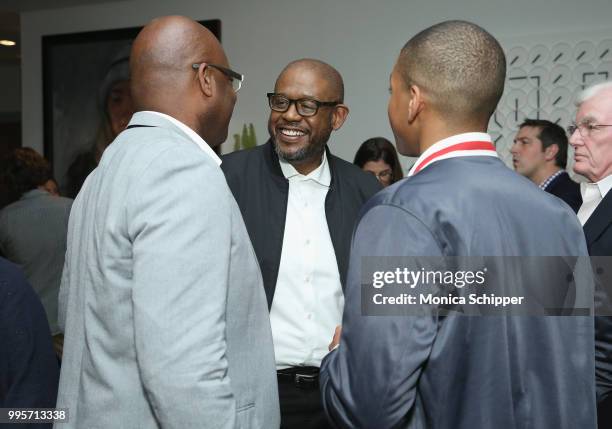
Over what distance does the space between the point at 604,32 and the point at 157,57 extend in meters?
3.77

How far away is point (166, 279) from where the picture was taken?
108cm

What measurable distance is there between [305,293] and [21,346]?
97 centimetres

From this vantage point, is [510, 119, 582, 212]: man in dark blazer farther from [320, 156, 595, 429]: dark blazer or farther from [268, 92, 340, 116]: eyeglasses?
[320, 156, 595, 429]: dark blazer

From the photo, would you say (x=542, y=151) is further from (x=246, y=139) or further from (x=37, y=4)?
(x=37, y=4)

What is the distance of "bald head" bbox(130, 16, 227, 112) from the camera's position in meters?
1.30

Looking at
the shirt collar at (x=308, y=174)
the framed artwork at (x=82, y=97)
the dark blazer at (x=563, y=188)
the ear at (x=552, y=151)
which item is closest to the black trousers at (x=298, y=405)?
the shirt collar at (x=308, y=174)

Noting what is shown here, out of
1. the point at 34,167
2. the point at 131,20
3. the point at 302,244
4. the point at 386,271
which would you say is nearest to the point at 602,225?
the point at 302,244

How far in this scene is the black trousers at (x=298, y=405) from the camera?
6.59ft

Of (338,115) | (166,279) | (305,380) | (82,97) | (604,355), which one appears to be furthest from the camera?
(82,97)

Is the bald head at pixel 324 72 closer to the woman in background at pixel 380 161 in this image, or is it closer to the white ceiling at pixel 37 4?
the woman in background at pixel 380 161

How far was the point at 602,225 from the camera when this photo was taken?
1.88m

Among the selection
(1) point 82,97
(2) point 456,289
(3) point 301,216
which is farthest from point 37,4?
(2) point 456,289

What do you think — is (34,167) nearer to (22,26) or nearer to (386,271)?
(386,271)

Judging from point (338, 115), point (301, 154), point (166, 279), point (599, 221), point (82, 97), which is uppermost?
point (82, 97)
